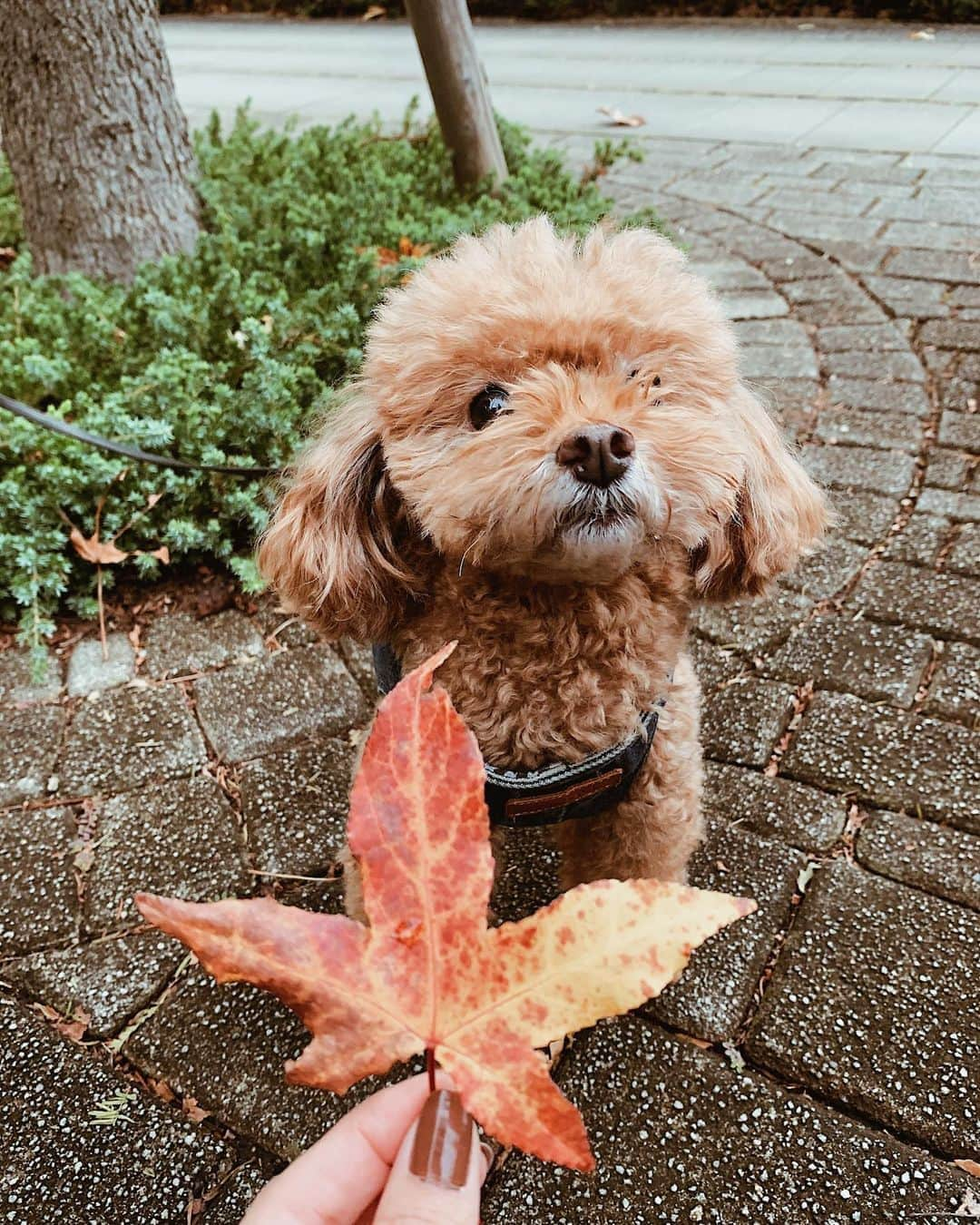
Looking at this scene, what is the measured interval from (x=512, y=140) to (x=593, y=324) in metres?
4.59

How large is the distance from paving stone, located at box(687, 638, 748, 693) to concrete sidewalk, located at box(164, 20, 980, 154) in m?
5.50

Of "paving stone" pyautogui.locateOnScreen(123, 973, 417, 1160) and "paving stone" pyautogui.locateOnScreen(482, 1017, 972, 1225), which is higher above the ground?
"paving stone" pyautogui.locateOnScreen(482, 1017, 972, 1225)

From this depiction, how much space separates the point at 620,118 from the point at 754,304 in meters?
4.35

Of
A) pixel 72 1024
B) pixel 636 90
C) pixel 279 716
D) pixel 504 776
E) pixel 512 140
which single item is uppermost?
pixel 636 90

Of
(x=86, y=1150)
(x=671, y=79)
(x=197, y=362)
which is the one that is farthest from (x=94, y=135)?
(x=671, y=79)

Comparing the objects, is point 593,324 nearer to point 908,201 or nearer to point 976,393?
point 976,393

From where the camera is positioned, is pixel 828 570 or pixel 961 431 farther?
pixel 961 431

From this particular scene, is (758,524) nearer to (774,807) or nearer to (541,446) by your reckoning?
(541,446)

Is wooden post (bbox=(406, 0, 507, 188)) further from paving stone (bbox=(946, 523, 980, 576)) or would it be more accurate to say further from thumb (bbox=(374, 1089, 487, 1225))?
thumb (bbox=(374, 1089, 487, 1225))

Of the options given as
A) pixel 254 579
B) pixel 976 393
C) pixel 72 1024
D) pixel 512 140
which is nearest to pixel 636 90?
pixel 512 140

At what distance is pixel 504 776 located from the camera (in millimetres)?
1581

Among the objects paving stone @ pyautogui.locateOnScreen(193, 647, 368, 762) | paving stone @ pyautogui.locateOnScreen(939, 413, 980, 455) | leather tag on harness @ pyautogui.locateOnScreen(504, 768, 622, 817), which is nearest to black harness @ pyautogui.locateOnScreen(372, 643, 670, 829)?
leather tag on harness @ pyautogui.locateOnScreen(504, 768, 622, 817)

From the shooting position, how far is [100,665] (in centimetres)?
272

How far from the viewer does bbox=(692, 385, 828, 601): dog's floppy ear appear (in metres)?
1.76
